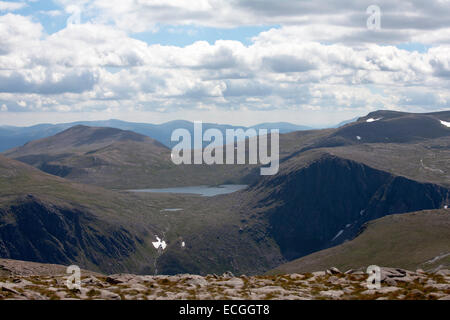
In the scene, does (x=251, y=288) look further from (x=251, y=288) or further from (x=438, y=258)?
(x=438, y=258)

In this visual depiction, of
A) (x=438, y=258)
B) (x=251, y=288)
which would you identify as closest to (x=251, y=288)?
(x=251, y=288)

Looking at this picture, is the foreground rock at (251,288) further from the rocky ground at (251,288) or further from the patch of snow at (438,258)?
the patch of snow at (438,258)

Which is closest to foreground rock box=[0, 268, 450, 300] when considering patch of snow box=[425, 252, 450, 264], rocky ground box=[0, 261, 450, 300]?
rocky ground box=[0, 261, 450, 300]

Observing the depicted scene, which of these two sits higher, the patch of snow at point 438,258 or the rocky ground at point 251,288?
the rocky ground at point 251,288

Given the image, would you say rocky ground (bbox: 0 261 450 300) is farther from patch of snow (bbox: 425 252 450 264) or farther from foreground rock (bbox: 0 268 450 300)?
patch of snow (bbox: 425 252 450 264)

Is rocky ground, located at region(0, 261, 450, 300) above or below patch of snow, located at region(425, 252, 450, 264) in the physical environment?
above

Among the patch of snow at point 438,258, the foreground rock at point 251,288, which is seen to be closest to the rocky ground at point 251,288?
the foreground rock at point 251,288
